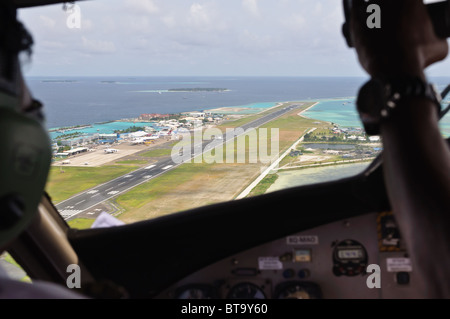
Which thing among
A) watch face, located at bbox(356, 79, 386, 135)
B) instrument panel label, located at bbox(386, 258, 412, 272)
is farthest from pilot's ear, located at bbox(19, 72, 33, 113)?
instrument panel label, located at bbox(386, 258, 412, 272)

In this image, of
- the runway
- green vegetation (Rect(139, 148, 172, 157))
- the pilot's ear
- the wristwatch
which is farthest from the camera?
green vegetation (Rect(139, 148, 172, 157))

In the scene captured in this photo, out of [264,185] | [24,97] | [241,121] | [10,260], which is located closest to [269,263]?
[264,185]

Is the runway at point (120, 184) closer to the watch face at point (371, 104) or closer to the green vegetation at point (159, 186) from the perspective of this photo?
the green vegetation at point (159, 186)

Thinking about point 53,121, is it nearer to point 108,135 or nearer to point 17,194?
point 108,135

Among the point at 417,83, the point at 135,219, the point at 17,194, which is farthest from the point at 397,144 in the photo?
the point at 135,219

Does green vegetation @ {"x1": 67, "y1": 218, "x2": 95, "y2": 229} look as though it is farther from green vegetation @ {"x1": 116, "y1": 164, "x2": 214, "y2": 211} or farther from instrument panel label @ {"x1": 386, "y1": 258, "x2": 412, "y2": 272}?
instrument panel label @ {"x1": 386, "y1": 258, "x2": 412, "y2": 272}
